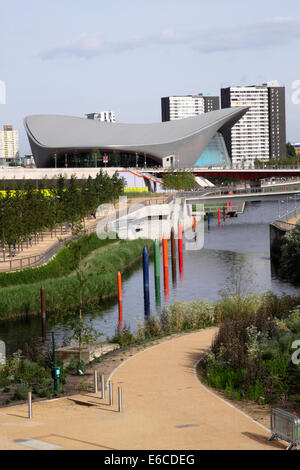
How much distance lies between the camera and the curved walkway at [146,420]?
45.8 ft

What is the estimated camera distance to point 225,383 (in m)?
17.9

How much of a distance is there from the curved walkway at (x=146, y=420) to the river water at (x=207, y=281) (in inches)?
327

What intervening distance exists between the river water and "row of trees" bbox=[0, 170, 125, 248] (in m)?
5.25

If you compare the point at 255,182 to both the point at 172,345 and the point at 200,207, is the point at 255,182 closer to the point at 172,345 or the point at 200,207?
the point at 200,207

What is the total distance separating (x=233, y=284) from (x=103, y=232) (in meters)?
15.7

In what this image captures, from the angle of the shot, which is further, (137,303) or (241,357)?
(137,303)

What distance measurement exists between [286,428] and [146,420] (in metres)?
3.05

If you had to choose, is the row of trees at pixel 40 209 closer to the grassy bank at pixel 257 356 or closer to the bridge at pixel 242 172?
the grassy bank at pixel 257 356

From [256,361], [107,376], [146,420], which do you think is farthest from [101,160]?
[146,420]

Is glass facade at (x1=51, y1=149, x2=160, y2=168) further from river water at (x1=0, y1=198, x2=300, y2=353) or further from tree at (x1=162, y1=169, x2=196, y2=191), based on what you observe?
river water at (x1=0, y1=198, x2=300, y2=353)

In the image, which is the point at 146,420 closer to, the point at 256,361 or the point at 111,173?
the point at 256,361

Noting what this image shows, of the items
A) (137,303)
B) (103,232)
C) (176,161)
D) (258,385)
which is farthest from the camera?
(176,161)

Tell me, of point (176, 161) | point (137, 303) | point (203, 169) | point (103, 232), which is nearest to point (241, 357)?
point (137, 303)

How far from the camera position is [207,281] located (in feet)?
154
